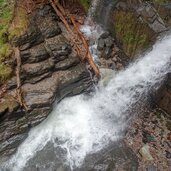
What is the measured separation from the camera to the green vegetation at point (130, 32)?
8.05 metres

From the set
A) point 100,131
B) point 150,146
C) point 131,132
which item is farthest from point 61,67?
point 150,146

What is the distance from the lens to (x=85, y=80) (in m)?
8.15

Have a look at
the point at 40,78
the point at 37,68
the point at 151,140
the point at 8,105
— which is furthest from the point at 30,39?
the point at 151,140

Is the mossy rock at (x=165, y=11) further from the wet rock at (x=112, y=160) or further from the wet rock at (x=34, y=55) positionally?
the wet rock at (x=112, y=160)

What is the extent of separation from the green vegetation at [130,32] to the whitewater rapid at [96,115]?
34 centimetres

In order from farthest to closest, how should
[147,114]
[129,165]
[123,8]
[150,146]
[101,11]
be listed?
[101,11] < [123,8] < [147,114] < [150,146] < [129,165]

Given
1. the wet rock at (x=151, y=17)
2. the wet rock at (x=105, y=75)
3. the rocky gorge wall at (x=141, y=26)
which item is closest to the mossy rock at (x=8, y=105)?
the wet rock at (x=105, y=75)

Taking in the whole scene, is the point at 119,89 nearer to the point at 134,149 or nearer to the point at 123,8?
the point at 134,149

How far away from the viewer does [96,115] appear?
7.88m

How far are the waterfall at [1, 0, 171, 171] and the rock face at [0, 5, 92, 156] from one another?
283mm

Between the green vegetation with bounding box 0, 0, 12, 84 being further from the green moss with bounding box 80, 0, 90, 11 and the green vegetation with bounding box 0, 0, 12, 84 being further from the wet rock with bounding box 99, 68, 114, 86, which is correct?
the wet rock with bounding box 99, 68, 114, 86

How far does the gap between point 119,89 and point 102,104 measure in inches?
25.2

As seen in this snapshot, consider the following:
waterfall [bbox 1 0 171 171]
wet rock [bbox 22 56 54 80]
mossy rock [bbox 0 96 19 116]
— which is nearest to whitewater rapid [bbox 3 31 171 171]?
waterfall [bbox 1 0 171 171]

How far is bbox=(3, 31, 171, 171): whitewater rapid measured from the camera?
23.5 ft
